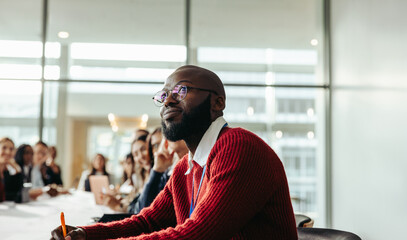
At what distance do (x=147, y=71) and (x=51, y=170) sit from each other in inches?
70.5

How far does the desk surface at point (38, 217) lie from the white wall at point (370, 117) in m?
2.76

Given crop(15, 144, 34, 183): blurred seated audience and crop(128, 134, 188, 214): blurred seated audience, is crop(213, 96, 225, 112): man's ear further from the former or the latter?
crop(15, 144, 34, 183): blurred seated audience

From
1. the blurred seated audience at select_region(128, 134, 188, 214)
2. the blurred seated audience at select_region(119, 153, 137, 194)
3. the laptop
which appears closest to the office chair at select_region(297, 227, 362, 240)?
the blurred seated audience at select_region(128, 134, 188, 214)

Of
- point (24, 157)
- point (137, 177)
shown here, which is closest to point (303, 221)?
point (137, 177)

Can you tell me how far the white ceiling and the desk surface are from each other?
2.84 metres

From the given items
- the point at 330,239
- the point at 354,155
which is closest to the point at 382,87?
the point at 354,155

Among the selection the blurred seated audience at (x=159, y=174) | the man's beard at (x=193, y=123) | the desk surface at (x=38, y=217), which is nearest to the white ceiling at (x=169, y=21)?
the desk surface at (x=38, y=217)

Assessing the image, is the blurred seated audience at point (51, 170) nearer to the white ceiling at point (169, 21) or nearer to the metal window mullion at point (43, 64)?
the metal window mullion at point (43, 64)

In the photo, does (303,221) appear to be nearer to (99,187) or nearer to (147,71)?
(99,187)

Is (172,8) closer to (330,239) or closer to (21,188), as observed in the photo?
(21,188)

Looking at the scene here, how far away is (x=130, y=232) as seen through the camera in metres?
1.69

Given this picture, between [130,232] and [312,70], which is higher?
[312,70]

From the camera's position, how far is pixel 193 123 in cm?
155

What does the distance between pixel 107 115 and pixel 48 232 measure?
4.06 m
